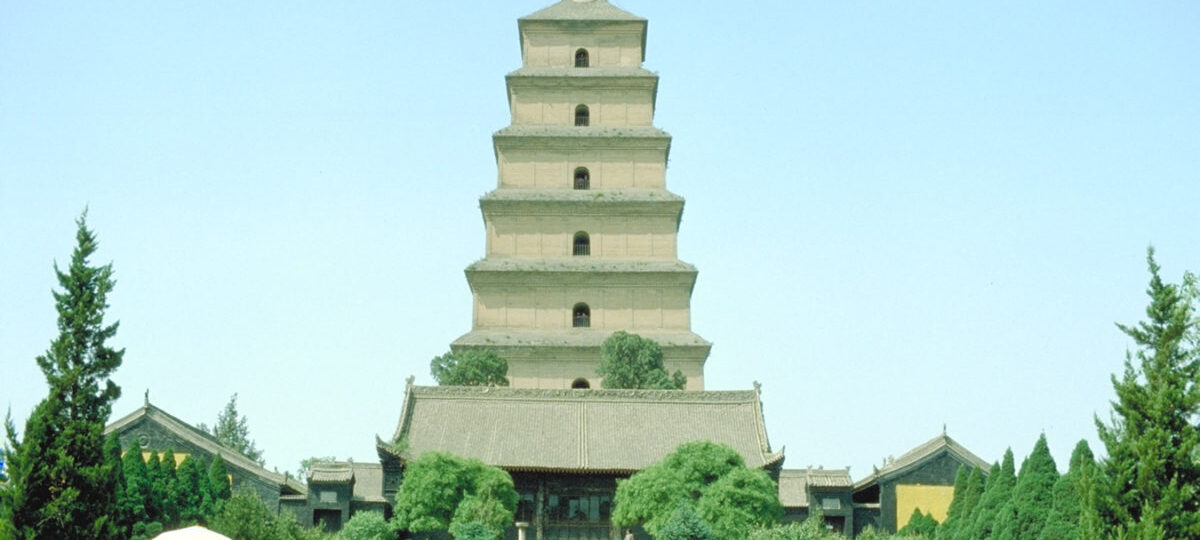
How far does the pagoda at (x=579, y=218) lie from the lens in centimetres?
4256

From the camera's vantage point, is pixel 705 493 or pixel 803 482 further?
pixel 803 482

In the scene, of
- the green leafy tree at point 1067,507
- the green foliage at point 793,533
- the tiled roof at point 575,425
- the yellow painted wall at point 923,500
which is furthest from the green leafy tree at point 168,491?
the yellow painted wall at point 923,500

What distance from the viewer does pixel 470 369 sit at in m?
39.7

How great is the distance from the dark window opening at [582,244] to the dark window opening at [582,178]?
5.44 feet

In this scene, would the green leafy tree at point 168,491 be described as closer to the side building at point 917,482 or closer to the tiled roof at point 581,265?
the side building at point 917,482

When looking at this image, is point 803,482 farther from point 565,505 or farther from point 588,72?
point 588,72

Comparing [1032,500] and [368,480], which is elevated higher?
[368,480]

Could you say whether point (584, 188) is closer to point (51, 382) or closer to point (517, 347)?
point (517, 347)

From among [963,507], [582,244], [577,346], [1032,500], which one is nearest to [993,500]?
[1032,500]

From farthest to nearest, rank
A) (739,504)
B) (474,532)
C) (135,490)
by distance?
(739,504) < (474,532) < (135,490)

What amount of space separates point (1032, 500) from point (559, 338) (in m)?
21.3

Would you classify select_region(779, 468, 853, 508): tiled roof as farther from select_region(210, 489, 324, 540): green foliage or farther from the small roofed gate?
select_region(210, 489, 324, 540): green foliage

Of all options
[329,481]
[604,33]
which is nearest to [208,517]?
[329,481]

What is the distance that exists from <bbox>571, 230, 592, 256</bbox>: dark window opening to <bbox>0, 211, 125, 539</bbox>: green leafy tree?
25304mm
